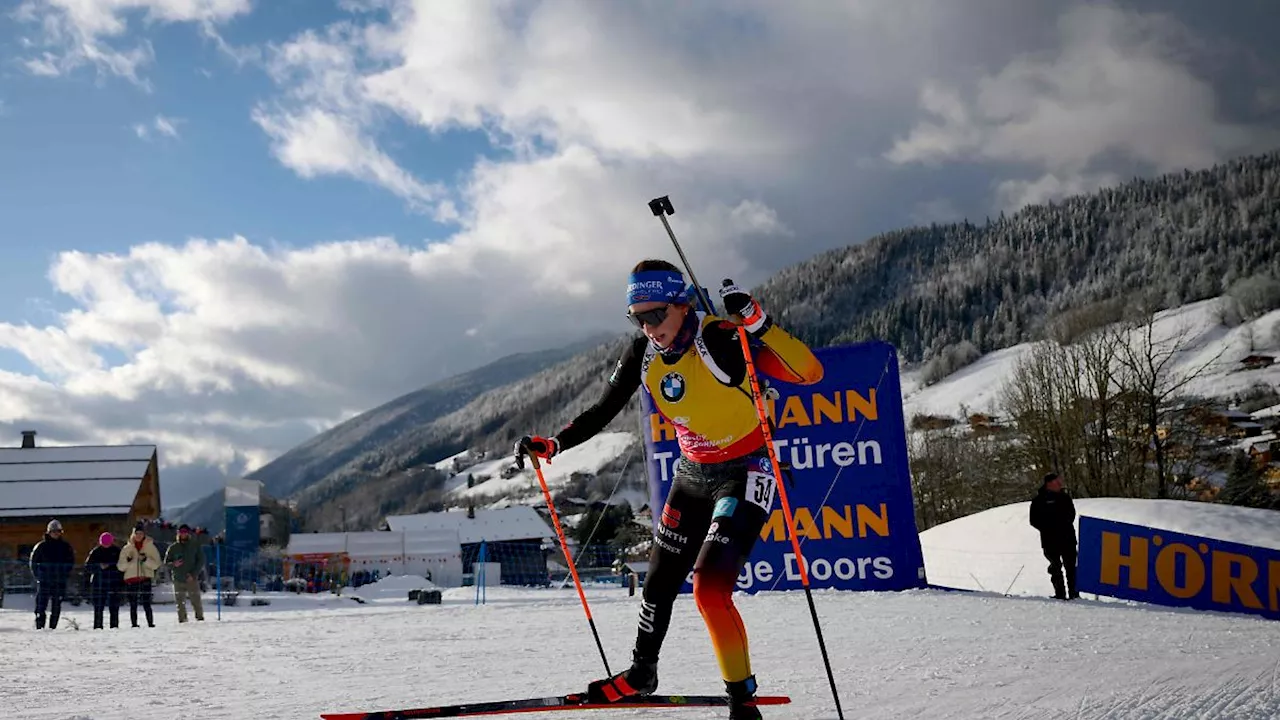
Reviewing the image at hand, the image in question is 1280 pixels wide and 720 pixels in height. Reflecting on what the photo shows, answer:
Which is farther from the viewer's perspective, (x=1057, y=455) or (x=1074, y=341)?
(x=1074, y=341)

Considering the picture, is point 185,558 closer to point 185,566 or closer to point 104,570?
point 185,566

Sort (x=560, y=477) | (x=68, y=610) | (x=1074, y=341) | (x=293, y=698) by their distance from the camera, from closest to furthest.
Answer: (x=293, y=698)
(x=68, y=610)
(x=1074, y=341)
(x=560, y=477)

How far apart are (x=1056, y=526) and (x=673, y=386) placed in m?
11.5

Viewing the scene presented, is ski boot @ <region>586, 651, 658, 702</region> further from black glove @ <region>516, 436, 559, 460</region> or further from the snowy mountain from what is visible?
the snowy mountain

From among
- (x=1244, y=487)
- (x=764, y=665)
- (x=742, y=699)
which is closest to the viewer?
(x=742, y=699)

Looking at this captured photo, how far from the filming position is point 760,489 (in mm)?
4738

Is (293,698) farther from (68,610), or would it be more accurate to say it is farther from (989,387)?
(989,387)

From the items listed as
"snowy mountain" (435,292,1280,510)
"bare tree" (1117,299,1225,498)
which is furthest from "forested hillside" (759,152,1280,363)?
"bare tree" (1117,299,1225,498)

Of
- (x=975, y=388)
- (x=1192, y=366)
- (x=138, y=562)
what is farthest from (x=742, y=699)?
(x=975, y=388)

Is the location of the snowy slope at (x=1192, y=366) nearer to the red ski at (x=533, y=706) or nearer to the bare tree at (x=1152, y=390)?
the bare tree at (x=1152, y=390)

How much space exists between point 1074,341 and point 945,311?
156 metres

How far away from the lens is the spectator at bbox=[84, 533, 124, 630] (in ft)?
51.4

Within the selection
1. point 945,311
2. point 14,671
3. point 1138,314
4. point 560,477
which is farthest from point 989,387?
point 14,671

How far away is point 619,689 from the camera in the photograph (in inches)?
185
